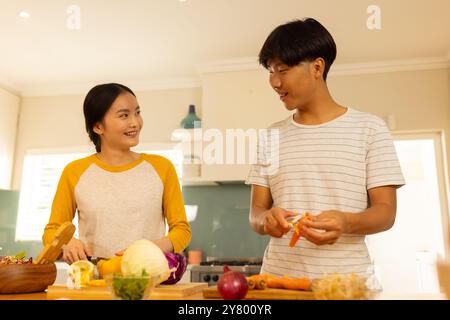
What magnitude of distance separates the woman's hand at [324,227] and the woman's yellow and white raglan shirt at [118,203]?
0.46 meters

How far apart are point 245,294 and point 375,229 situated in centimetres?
35

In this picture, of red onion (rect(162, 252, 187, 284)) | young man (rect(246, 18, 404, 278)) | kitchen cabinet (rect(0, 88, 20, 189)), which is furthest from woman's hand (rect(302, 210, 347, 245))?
kitchen cabinet (rect(0, 88, 20, 189))

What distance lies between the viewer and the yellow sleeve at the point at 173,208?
1.13m

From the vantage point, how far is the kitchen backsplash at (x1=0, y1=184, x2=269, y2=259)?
314 cm

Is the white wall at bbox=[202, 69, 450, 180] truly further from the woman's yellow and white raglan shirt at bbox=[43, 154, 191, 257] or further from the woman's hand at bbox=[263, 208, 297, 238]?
the woman's hand at bbox=[263, 208, 297, 238]

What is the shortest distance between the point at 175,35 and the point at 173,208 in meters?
1.79

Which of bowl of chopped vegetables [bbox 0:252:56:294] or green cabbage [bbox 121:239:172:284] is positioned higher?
green cabbage [bbox 121:239:172:284]

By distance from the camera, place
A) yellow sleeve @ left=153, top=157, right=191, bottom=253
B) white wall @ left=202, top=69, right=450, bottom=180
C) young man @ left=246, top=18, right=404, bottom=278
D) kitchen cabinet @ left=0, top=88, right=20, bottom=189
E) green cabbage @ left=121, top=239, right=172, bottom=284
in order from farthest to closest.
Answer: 1. kitchen cabinet @ left=0, top=88, right=20, bottom=189
2. white wall @ left=202, top=69, right=450, bottom=180
3. yellow sleeve @ left=153, top=157, right=191, bottom=253
4. young man @ left=246, top=18, right=404, bottom=278
5. green cabbage @ left=121, top=239, right=172, bottom=284

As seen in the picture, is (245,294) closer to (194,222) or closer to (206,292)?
(206,292)

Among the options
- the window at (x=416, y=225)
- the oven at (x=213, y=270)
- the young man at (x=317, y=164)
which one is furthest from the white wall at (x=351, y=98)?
the young man at (x=317, y=164)

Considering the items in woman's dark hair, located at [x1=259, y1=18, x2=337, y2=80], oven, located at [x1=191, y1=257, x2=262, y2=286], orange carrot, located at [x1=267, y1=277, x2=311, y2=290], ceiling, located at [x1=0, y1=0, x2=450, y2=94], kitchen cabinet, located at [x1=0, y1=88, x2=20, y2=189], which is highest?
ceiling, located at [x1=0, y1=0, x2=450, y2=94]

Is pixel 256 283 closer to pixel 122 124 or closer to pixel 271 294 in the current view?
pixel 271 294

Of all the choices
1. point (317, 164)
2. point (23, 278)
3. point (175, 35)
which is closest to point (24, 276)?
point (23, 278)

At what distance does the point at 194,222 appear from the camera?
3.26m
